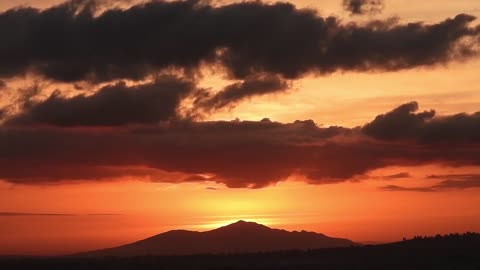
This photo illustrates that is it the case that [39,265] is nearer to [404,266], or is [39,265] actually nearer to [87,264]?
[87,264]

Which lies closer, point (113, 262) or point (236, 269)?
point (236, 269)

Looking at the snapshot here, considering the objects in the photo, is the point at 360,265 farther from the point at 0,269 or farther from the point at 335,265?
the point at 0,269

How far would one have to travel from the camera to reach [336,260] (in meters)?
72.2

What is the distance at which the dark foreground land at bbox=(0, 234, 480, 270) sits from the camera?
6775 centimetres

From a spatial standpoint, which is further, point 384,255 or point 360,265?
point 384,255

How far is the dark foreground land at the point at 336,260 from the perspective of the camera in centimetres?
6775

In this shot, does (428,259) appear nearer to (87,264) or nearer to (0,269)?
(87,264)

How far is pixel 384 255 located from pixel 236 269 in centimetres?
1384

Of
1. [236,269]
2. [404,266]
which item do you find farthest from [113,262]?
[404,266]

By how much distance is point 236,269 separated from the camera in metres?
67.3

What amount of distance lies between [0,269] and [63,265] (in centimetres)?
528

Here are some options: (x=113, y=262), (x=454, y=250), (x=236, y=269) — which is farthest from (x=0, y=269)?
(x=454, y=250)

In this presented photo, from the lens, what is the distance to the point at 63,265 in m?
73.4

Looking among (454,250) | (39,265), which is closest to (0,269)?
(39,265)
